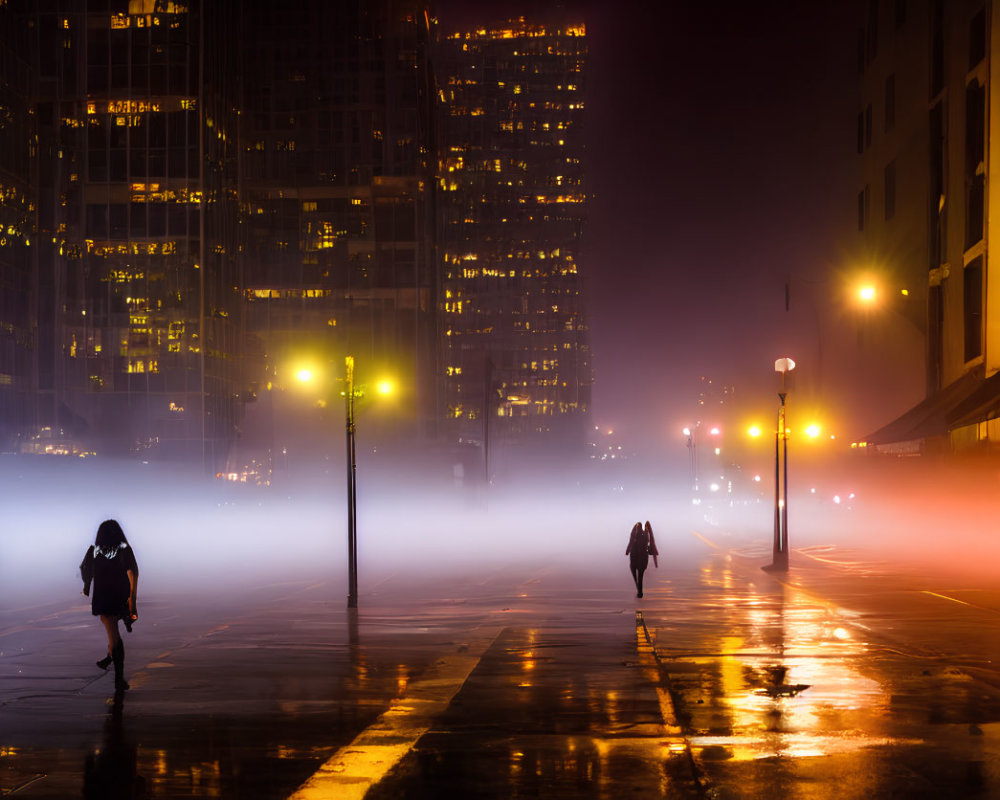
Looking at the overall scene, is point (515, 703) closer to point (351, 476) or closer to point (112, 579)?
point (112, 579)

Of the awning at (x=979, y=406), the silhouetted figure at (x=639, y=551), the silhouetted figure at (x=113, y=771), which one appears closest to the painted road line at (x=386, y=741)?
the silhouetted figure at (x=113, y=771)

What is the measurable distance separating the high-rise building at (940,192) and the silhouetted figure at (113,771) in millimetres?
22683

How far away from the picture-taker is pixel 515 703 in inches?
479

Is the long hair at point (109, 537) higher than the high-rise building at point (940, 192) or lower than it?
→ lower

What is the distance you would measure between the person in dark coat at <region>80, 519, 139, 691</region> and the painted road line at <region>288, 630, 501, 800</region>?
11.2 feet

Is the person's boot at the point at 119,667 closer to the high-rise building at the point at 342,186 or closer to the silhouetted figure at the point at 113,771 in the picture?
the silhouetted figure at the point at 113,771

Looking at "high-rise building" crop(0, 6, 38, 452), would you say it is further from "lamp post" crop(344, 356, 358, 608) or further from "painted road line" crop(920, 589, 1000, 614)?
"painted road line" crop(920, 589, 1000, 614)

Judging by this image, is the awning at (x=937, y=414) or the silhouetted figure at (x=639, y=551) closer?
the silhouetted figure at (x=639, y=551)

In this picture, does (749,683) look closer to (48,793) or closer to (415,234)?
(48,793)

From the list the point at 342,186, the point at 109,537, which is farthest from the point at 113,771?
the point at 342,186

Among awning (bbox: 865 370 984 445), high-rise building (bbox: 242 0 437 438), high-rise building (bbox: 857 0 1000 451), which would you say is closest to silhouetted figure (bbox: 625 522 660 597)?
high-rise building (bbox: 857 0 1000 451)

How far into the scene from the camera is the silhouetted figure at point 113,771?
837cm

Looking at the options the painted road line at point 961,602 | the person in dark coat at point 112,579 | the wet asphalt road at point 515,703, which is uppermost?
the person in dark coat at point 112,579

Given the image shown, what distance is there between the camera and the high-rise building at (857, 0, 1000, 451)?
33.7m
